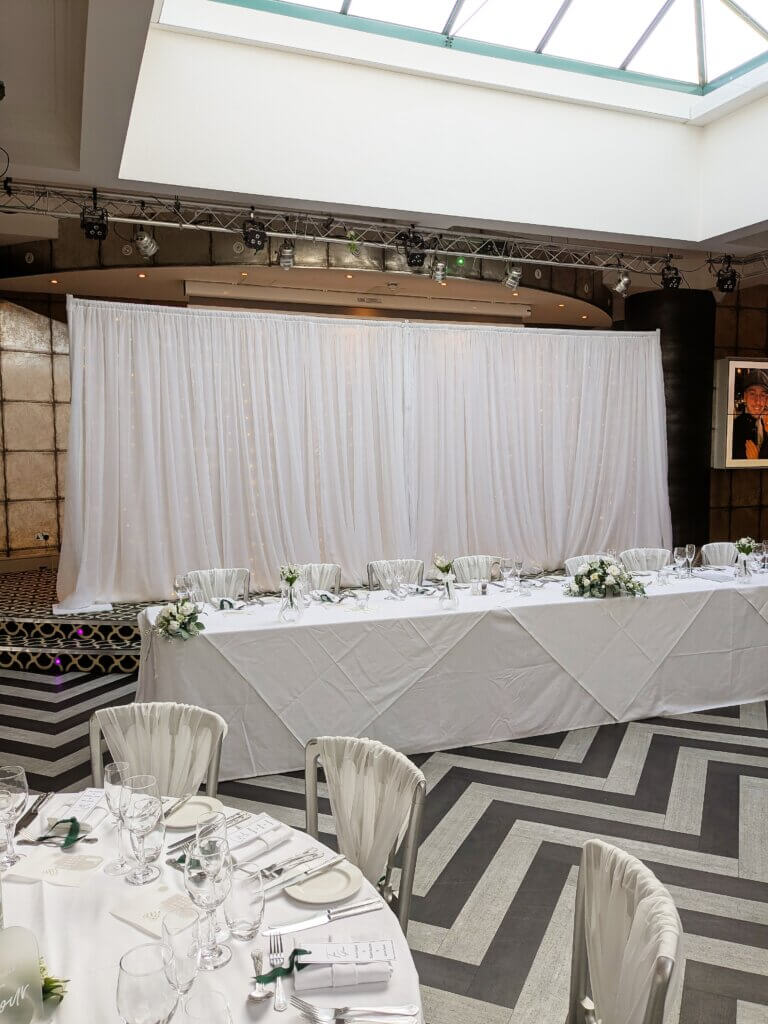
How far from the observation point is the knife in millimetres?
1727

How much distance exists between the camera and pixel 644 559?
6566mm

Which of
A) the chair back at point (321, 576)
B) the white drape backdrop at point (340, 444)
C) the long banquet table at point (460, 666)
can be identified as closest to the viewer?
the long banquet table at point (460, 666)

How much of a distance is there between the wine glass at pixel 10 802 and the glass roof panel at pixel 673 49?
7091 millimetres

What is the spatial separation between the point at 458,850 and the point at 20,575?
26.8 ft

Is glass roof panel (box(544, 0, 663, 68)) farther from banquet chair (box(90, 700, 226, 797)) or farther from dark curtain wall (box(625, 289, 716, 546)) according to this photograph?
banquet chair (box(90, 700, 226, 797))

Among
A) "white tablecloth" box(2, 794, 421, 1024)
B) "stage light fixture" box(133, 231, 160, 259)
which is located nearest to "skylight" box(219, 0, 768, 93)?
"stage light fixture" box(133, 231, 160, 259)

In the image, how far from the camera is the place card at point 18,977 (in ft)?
4.27

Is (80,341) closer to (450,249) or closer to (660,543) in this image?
(450,249)

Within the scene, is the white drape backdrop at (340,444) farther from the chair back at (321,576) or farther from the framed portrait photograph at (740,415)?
the chair back at (321,576)

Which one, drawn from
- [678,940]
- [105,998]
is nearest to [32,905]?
[105,998]

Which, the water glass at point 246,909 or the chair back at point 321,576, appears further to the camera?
the chair back at point 321,576

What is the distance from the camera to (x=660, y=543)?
10070 millimetres

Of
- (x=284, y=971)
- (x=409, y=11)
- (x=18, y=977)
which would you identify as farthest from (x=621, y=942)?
(x=409, y=11)

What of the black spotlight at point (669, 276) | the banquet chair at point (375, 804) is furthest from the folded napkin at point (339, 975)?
the black spotlight at point (669, 276)
